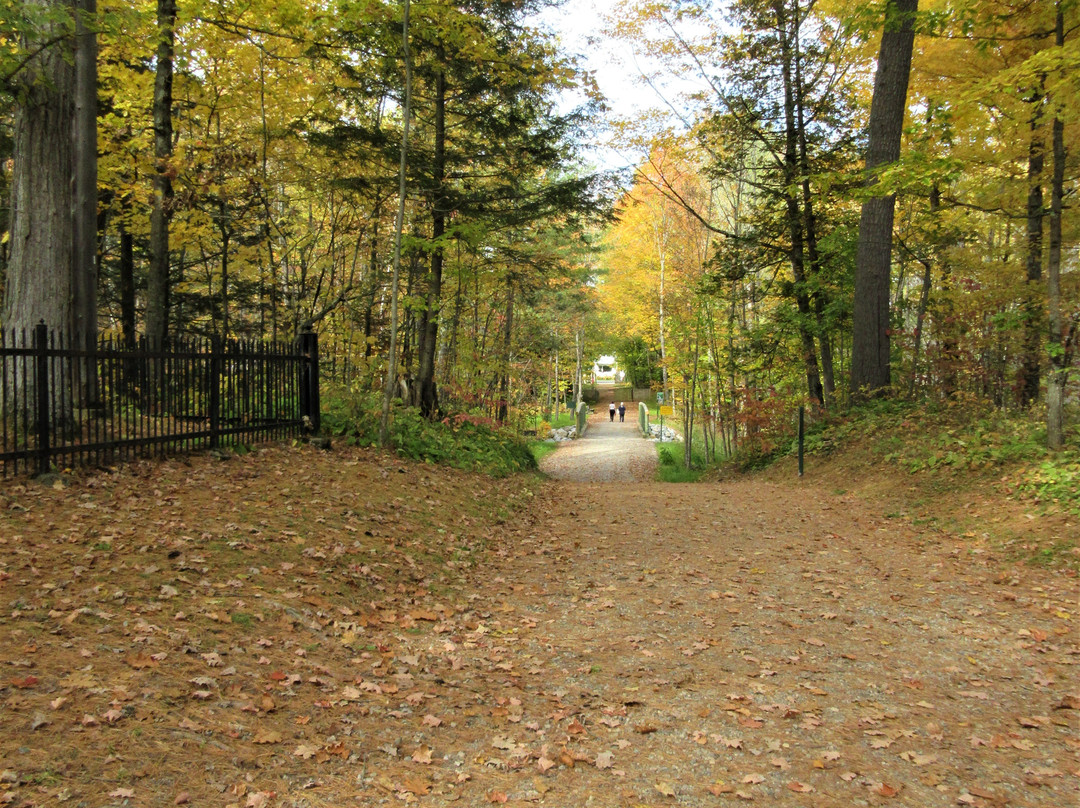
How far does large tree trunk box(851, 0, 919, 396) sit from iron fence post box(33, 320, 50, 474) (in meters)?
11.3

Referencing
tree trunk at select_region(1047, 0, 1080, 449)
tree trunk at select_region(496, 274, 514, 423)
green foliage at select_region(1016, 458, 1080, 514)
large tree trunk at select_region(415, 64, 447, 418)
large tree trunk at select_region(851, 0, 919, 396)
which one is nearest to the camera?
green foliage at select_region(1016, 458, 1080, 514)

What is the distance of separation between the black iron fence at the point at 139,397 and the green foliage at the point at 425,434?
98 centimetres

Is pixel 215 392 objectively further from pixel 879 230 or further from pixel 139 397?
pixel 879 230

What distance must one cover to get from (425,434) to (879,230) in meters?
8.91

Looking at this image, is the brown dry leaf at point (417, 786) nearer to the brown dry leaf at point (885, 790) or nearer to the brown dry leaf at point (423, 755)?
the brown dry leaf at point (423, 755)

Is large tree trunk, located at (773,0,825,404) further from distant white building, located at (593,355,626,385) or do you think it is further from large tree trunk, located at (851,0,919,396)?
distant white building, located at (593,355,626,385)

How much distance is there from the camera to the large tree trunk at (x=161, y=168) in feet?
32.2

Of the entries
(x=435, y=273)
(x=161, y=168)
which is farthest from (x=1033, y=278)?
(x=161, y=168)

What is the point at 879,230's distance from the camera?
492 inches

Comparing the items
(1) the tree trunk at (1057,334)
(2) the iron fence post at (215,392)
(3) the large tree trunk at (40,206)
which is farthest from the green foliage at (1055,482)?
(3) the large tree trunk at (40,206)

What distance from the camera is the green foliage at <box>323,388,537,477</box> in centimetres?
1099

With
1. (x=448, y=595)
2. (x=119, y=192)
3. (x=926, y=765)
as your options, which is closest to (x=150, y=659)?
(x=448, y=595)

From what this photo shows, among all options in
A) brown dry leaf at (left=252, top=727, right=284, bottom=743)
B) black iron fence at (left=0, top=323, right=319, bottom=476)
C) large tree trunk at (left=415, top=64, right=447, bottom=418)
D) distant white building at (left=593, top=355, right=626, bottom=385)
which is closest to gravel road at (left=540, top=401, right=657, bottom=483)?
large tree trunk at (left=415, top=64, right=447, bottom=418)

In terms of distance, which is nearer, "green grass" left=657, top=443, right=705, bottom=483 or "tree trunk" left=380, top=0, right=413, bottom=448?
"tree trunk" left=380, top=0, right=413, bottom=448
